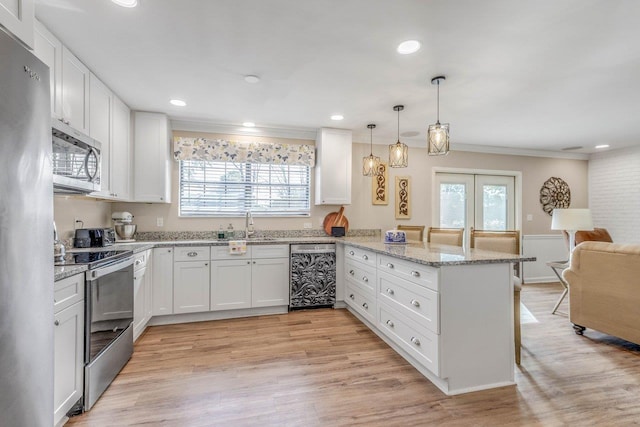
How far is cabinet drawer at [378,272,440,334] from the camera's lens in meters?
2.06

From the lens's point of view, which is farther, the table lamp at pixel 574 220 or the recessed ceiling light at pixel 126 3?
the table lamp at pixel 574 220

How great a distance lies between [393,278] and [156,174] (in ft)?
9.71

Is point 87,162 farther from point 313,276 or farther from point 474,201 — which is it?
point 474,201

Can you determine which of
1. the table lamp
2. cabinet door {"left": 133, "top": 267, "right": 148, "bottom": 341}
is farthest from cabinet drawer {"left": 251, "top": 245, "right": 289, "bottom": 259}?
the table lamp

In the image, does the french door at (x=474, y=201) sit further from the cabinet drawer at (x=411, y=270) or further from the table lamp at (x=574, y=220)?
the cabinet drawer at (x=411, y=270)

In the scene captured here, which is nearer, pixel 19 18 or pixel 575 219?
pixel 19 18

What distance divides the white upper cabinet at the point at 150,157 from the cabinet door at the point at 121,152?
0.29 feet

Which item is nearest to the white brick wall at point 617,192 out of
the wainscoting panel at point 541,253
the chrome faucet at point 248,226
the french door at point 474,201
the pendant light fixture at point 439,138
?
the wainscoting panel at point 541,253

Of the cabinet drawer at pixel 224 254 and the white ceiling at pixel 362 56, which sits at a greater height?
the white ceiling at pixel 362 56

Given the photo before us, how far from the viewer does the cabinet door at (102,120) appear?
263cm

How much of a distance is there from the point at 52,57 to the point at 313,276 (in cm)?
310

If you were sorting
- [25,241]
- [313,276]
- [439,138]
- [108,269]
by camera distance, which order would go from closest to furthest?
[25,241]
[108,269]
[439,138]
[313,276]

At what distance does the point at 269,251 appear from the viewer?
3.70m

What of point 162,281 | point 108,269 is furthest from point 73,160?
point 162,281
